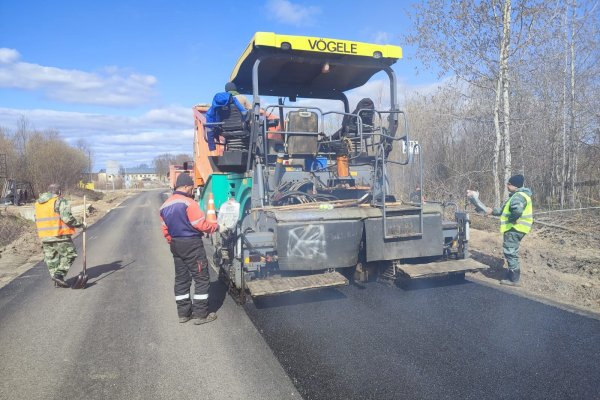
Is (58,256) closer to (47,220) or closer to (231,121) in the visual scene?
(47,220)

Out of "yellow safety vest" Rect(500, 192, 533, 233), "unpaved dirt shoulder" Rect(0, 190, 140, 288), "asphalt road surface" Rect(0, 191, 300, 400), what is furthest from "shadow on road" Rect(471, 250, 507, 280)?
"unpaved dirt shoulder" Rect(0, 190, 140, 288)

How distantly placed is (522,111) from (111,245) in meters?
12.3

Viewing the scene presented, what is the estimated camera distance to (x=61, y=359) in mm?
3441

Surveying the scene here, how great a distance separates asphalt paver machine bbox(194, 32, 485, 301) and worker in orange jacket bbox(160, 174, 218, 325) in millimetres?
395

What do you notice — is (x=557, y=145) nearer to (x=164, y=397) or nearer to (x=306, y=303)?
(x=306, y=303)

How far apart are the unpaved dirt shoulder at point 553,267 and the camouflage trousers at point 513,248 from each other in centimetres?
29

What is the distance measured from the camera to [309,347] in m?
3.54

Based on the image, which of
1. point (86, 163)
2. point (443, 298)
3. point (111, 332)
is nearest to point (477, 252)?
point (443, 298)

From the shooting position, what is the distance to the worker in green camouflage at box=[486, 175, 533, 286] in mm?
5121

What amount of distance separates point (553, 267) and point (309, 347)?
14.9 feet

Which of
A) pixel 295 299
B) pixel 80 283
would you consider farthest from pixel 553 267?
pixel 80 283

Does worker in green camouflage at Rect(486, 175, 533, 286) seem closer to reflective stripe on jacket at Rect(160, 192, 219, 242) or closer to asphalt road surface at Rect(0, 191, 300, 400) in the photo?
asphalt road surface at Rect(0, 191, 300, 400)

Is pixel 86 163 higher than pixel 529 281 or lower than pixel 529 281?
higher

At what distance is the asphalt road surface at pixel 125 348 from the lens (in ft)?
9.66
